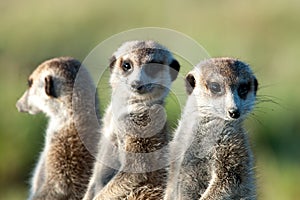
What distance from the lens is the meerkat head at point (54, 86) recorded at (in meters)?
7.10

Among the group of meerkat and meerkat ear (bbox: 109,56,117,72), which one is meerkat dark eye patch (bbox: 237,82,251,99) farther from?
meerkat ear (bbox: 109,56,117,72)

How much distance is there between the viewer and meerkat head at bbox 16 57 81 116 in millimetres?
7102

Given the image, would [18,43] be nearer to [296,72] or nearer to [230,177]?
[296,72]

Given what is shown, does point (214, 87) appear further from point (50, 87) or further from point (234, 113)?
point (50, 87)

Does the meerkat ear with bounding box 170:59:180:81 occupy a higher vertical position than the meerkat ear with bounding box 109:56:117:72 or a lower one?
lower

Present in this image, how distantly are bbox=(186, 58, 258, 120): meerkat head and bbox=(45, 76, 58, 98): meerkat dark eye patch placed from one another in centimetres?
157

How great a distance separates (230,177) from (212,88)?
0.45 m

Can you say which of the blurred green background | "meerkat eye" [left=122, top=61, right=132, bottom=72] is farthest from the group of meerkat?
the blurred green background

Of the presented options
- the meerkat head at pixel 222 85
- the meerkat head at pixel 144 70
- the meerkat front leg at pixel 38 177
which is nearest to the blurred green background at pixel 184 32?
the meerkat front leg at pixel 38 177

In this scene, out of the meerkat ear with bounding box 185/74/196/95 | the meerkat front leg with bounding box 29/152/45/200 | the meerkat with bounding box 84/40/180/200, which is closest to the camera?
the meerkat ear with bounding box 185/74/196/95

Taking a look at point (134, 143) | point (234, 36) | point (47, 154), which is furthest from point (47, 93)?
point (234, 36)

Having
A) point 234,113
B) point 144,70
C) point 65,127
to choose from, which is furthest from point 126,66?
point 65,127

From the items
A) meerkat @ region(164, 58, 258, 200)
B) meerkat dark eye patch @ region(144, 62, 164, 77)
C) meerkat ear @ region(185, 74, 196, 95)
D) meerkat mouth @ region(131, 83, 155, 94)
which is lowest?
meerkat @ region(164, 58, 258, 200)

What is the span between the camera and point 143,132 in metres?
6.14
